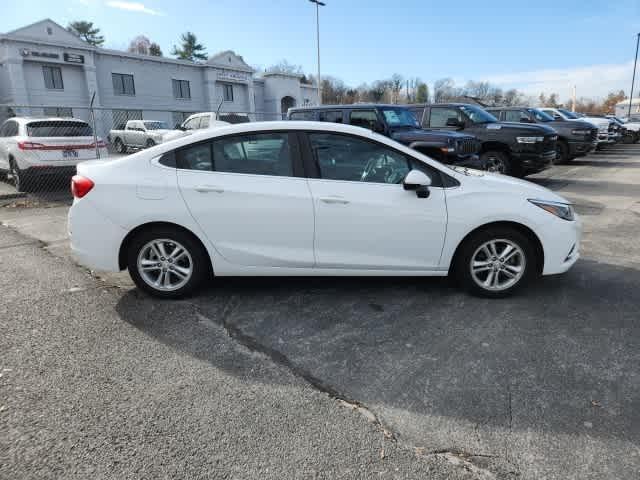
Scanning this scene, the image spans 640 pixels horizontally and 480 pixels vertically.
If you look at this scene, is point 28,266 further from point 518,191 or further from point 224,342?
point 518,191

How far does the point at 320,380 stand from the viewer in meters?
3.00

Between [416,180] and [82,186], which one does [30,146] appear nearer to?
[82,186]

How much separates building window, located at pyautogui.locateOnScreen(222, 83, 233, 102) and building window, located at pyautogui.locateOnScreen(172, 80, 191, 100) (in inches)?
128

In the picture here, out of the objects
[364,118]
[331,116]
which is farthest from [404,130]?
[331,116]

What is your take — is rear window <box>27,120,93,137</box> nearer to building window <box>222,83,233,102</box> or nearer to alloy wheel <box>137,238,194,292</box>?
alloy wheel <box>137,238,194,292</box>

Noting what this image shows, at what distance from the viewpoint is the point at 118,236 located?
4109 millimetres

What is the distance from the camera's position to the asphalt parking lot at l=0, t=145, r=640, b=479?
2.32m

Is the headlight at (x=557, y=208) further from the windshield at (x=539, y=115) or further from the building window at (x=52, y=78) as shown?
the building window at (x=52, y=78)

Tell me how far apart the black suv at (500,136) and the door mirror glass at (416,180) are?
8.05m

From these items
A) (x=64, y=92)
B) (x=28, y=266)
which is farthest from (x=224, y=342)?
(x=64, y=92)

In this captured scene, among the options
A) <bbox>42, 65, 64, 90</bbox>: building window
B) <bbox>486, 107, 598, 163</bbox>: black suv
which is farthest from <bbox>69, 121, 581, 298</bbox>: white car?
<bbox>42, 65, 64, 90</bbox>: building window

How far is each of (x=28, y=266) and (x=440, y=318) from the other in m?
4.72

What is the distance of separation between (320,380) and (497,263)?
2.18 m

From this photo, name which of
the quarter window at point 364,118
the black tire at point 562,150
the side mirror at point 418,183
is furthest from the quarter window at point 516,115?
the side mirror at point 418,183
